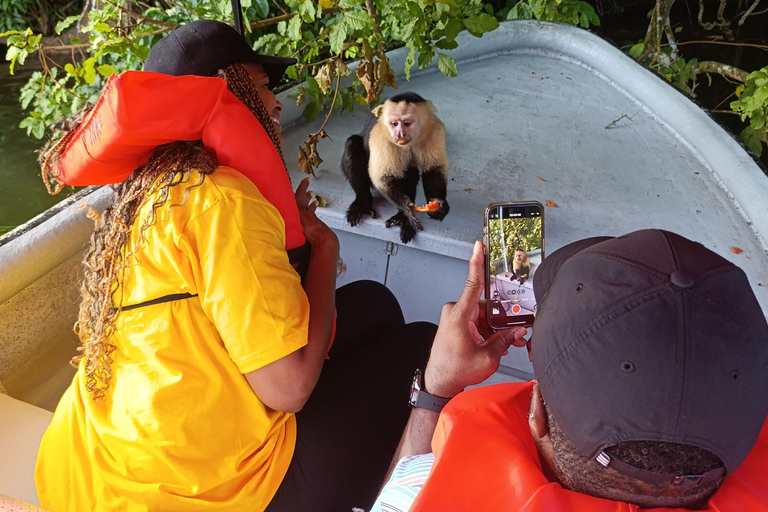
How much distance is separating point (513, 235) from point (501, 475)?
1.77 feet

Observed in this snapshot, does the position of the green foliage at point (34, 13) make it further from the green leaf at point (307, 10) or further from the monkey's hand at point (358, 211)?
the monkey's hand at point (358, 211)

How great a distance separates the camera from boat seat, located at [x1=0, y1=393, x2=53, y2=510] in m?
1.00

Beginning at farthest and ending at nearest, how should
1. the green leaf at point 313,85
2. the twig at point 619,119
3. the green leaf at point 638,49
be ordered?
the green leaf at point 638,49, the twig at point 619,119, the green leaf at point 313,85

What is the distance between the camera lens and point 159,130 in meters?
0.97

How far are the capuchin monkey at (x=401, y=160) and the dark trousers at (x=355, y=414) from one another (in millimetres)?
531

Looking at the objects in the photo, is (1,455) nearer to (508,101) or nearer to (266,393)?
(266,393)

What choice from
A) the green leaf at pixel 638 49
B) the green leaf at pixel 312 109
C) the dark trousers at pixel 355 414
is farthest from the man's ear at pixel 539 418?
the green leaf at pixel 638 49

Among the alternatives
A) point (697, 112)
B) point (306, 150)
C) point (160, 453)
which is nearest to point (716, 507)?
point (160, 453)

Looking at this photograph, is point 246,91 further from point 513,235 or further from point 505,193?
point 505,193

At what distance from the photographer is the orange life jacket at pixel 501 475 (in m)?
0.63

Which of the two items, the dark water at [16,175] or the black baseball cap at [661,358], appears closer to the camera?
the black baseball cap at [661,358]

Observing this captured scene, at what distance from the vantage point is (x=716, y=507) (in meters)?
0.64

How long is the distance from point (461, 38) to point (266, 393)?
2725 mm

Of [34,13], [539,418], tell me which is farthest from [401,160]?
[34,13]
